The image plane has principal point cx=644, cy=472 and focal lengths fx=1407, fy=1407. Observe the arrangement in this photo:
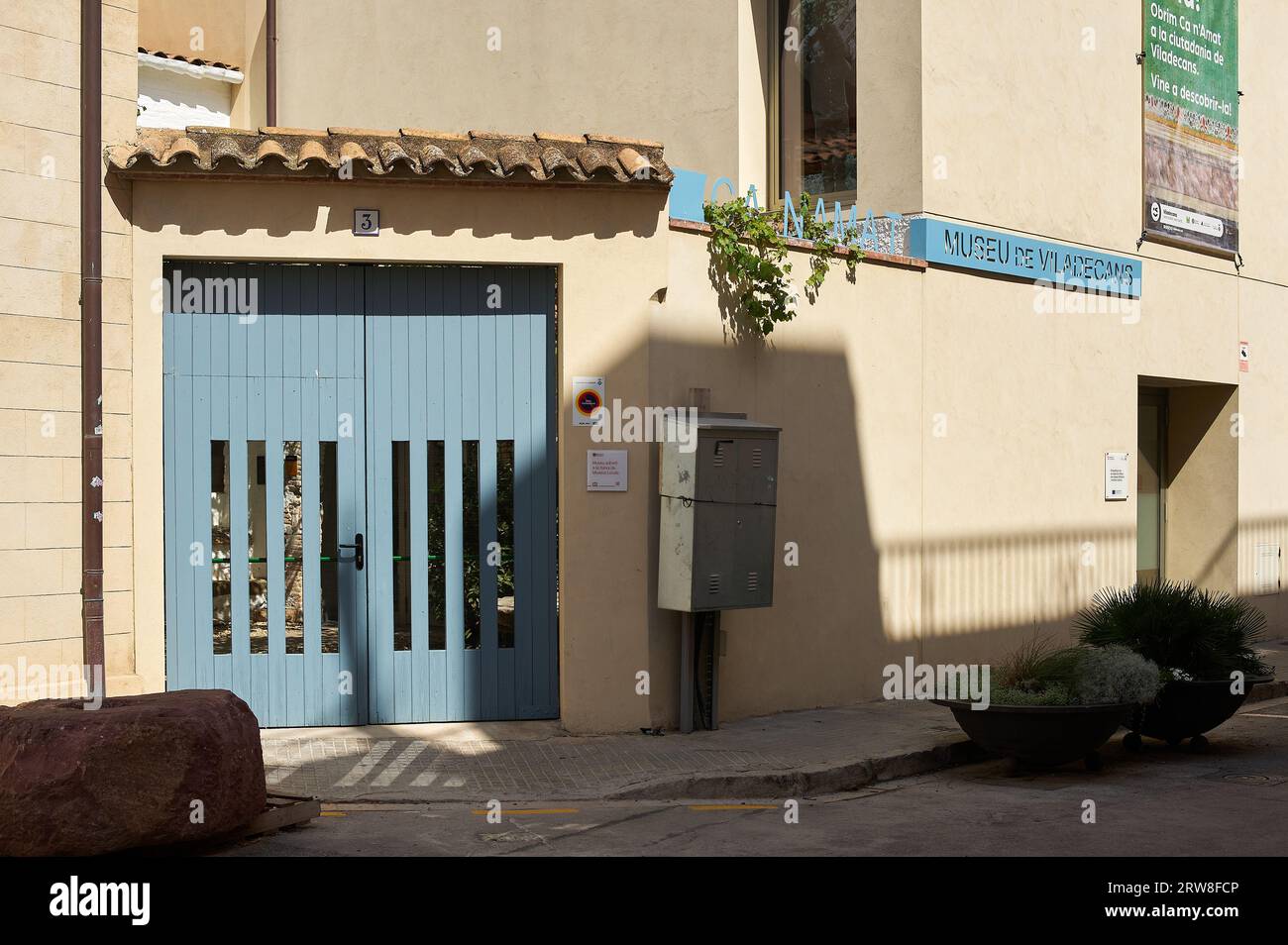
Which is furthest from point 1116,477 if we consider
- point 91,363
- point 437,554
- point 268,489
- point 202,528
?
point 91,363

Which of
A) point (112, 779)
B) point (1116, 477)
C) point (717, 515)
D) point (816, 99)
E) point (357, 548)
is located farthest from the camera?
point (1116, 477)

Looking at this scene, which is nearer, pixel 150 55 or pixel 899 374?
pixel 899 374

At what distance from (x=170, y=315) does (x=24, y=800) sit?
159 inches

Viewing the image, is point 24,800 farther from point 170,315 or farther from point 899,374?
point 899,374

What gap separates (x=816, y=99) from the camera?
506 inches

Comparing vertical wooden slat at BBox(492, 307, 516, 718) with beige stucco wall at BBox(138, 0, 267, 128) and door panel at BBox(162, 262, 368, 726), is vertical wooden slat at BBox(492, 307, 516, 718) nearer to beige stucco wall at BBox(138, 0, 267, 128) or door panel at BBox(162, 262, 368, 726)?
door panel at BBox(162, 262, 368, 726)

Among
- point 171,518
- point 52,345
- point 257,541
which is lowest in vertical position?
point 257,541

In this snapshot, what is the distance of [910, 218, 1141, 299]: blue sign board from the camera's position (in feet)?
38.5

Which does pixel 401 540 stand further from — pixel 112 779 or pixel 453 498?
pixel 112 779

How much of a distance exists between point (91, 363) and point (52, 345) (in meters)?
0.26

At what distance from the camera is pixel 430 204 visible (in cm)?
945

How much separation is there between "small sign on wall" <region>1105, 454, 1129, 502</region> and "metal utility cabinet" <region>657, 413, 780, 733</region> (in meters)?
5.22
